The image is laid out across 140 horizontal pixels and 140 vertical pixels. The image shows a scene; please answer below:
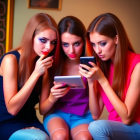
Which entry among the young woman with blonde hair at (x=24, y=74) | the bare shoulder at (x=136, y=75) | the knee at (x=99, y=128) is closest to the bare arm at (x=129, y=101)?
the bare shoulder at (x=136, y=75)

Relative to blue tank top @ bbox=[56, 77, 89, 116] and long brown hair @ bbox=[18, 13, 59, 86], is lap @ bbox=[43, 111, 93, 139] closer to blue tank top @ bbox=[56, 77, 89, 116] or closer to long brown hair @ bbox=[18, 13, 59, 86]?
blue tank top @ bbox=[56, 77, 89, 116]

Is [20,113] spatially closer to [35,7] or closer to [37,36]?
[37,36]

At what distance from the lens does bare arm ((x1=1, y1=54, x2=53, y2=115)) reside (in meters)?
1.04

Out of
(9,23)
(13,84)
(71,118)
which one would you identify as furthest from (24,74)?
(9,23)

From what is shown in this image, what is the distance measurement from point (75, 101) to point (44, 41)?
1.45 feet

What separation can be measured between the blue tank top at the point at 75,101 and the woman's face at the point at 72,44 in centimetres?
25

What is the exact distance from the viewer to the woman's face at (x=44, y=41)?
1.11m

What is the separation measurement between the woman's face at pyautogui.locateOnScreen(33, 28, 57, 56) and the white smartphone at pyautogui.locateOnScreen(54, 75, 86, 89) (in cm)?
19

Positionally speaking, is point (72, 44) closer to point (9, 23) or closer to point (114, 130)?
point (114, 130)

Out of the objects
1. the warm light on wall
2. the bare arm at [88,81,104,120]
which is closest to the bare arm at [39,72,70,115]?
the bare arm at [88,81,104,120]

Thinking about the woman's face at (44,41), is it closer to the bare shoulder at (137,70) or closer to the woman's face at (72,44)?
the woman's face at (72,44)

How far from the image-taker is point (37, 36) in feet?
3.66

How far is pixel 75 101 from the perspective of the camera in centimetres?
123

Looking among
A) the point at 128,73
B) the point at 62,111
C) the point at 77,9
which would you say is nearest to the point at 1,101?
the point at 62,111
